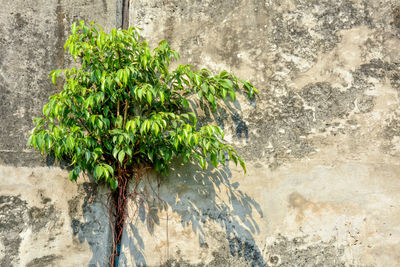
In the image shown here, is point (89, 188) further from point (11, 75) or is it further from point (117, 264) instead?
point (11, 75)

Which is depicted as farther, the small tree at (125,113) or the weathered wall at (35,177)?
the weathered wall at (35,177)

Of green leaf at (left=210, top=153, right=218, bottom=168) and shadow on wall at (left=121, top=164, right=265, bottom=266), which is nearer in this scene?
green leaf at (left=210, top=153, right=218, bottom=168)

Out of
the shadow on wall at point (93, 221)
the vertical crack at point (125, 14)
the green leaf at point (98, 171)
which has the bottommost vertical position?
the shadow on wall at point (93, 221)

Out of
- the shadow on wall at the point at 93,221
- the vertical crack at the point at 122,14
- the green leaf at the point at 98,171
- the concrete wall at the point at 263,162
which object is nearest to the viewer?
the green leaf at the point at 98,171

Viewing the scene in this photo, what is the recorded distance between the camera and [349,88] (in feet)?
9.94

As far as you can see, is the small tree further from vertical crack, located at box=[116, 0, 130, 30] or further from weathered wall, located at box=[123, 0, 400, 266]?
vertical crack, located at box=[116, 0, 130, 30]

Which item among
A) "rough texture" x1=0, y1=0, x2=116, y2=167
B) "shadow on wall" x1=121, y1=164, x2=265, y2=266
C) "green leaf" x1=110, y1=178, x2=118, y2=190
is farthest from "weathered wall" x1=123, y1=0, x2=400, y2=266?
"rough texture" x1=0, y1=0, x2=116, y2=167

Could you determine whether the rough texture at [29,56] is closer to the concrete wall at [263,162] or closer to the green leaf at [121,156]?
the concrete wall at [263,162]

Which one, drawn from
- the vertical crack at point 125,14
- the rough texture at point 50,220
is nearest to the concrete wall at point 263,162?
the rough texture at point 50,220

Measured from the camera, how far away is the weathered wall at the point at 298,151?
2.86 m

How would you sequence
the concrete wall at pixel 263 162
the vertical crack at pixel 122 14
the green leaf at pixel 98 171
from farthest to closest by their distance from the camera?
the vertical crack at pixel 122 14, the concrete wall at pixel 263 162, the green leaf at pixel 98 171

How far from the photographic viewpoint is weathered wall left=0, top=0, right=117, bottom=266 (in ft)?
9.57

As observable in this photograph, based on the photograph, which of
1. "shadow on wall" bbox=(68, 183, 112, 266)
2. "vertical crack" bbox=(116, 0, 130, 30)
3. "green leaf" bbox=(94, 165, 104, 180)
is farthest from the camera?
"vertical crack" bbox=(116, 0, 130, 30)

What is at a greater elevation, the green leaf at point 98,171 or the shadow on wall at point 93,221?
the green leaf at point 98,171
